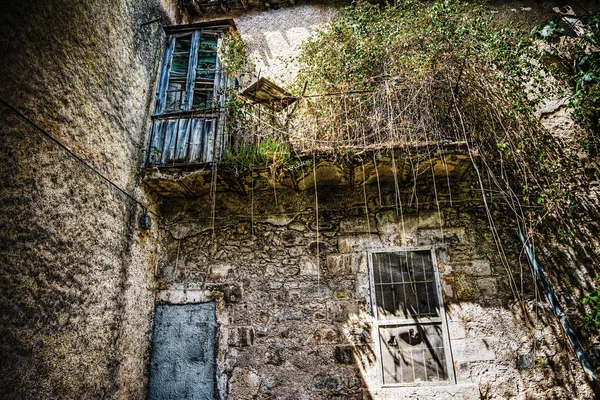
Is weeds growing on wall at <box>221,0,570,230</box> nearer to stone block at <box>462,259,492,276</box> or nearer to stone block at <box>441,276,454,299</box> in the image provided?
stone block at <box>462,259,492,276</box>

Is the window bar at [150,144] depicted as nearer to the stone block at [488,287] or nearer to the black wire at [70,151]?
the black wire at [70,151]

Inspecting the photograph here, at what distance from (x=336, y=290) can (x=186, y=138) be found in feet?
9.21

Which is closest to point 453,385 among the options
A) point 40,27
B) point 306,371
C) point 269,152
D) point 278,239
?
point 306,371

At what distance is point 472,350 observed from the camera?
407 centimetres

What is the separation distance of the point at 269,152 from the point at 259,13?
3626 millimetres

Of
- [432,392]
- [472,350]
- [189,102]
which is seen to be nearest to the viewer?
[432,392]

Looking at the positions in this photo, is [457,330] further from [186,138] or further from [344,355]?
[186,138]

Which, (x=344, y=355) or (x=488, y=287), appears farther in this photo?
(x=488, y=287)

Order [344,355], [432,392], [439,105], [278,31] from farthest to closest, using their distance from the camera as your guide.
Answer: [278,31] → [439,105] → [344,355] → [432,392]

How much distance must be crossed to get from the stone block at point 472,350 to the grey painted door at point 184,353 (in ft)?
9.33

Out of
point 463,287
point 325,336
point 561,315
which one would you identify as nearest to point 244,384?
point 325,336

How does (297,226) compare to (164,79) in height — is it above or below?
below

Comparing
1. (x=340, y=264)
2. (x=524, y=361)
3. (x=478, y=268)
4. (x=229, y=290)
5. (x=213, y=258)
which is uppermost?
(x=213, y=258)

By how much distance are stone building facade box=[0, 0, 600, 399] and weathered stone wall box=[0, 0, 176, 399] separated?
17 millimetres
